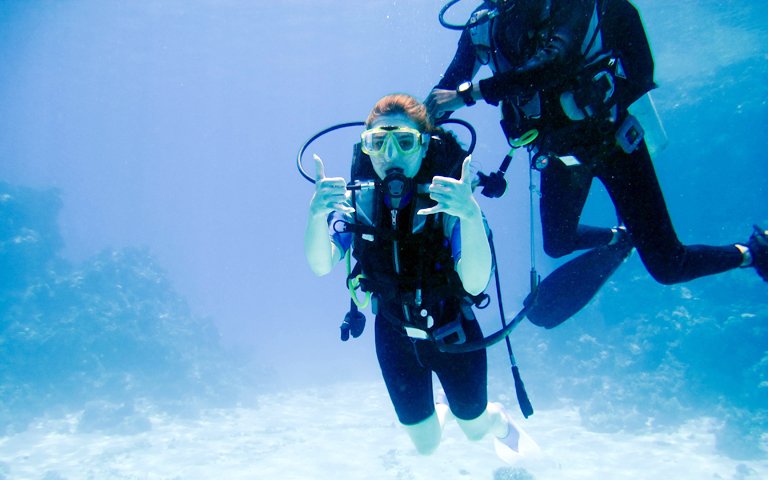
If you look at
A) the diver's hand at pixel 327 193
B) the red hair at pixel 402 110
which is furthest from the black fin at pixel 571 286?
the diver's hand at pixel 327 193

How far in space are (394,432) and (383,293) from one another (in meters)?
15.6

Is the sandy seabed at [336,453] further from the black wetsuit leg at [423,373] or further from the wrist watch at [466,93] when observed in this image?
the wrist watch at [466,93]

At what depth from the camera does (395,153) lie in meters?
3.43

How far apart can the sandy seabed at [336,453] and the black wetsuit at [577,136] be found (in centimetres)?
952

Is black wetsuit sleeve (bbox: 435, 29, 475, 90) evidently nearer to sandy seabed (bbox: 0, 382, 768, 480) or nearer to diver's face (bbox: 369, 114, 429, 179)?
diver's face (bbox: 369, 114, 429, 179)

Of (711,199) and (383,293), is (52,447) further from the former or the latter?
(711,199)

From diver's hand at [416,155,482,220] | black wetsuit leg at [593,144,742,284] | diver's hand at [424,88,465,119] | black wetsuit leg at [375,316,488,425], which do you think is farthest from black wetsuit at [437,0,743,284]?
black wetsuit leg at [375,316,488,425]

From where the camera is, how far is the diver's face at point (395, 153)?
11.2ft

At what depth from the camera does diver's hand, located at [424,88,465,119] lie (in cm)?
389

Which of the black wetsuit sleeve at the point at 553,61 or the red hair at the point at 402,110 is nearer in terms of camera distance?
the black wetsuit sleeve at the point at 553,61

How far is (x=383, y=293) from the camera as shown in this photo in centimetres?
375

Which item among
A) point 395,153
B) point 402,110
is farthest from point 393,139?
point 402,110

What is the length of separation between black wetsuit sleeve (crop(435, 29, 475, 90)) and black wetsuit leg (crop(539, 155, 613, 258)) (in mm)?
1403

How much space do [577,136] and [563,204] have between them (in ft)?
3.16
